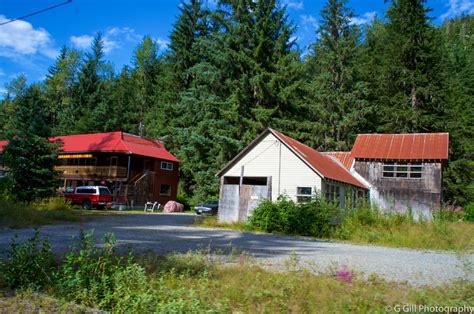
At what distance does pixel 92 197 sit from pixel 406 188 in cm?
2528

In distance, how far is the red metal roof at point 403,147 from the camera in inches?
1166

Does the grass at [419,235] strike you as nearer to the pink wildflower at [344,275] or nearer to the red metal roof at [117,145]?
the pink wildflower at [344,275]

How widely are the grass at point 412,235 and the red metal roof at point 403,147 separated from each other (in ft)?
44.1

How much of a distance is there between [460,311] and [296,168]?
57.6 ft

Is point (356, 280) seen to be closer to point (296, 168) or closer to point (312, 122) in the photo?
point (296, 168)

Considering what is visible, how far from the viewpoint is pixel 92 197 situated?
32656 millimetres

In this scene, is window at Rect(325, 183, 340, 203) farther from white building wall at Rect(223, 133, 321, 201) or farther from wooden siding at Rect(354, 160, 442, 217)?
wooden siding at Rect(354, 160, 442, 217)

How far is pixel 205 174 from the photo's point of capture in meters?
40.4

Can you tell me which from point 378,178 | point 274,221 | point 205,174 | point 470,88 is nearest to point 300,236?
point 274,221

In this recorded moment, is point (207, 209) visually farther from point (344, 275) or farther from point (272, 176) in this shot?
point (344, 275)

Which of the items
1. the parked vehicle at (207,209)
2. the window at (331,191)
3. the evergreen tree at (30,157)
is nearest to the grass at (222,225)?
the window at (331,191)

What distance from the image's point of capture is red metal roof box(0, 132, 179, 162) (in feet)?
137

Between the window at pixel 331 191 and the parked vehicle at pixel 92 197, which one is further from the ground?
the window at pixel 331 191

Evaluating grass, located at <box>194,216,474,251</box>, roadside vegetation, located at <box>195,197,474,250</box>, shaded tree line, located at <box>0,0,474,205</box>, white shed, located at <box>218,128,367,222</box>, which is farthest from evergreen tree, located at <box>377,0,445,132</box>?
grass, located at <box>194,216,474,251</box>
